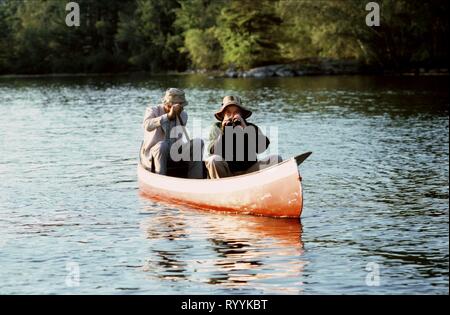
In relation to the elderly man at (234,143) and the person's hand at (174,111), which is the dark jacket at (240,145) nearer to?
the elderly man at (234,143)

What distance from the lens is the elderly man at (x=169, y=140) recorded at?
17.0 m

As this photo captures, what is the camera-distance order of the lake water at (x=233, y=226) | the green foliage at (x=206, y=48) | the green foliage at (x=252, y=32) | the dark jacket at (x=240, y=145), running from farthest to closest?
1. the green foliage at (x=206, y=48)
2. the green foliage at (x=252, y=32)
3. the dark jacket at (x=240, y=145)
4. the lake water at (x=233, y=226)

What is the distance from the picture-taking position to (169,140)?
17469mm

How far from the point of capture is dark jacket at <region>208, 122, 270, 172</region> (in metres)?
15.6

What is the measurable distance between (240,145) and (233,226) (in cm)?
160

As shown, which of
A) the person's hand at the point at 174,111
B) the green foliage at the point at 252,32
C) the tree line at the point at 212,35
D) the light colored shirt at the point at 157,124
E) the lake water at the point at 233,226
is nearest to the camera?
the lake water at the point at 233,226

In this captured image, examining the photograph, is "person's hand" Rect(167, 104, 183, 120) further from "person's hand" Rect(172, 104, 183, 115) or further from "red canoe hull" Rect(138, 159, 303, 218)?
"red canoe hull" Rect(138, 159, 303, 218)

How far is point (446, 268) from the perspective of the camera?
11.8 metres

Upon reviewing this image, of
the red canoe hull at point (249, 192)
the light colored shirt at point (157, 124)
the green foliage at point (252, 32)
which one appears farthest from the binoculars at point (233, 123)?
the green foliage at point (252, 32)

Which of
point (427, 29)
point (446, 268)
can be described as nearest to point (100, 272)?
A: point (446, 268)

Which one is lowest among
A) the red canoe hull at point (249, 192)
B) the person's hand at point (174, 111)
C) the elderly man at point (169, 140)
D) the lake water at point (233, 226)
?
the lake water at point (233, 226)

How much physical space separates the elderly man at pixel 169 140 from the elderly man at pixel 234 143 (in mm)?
1344

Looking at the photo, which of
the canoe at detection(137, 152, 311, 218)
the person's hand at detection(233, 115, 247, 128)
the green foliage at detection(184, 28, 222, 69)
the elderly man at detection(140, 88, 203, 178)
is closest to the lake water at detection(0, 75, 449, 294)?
the canoe at detection(137, 152, 311, 218)
